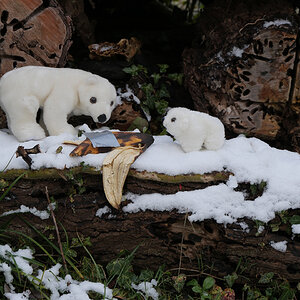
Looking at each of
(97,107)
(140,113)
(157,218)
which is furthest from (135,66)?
(157,218)

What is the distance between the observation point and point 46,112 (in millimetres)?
2592

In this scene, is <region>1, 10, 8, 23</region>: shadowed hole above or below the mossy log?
above

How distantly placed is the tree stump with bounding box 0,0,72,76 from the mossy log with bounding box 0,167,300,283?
101 centimetres

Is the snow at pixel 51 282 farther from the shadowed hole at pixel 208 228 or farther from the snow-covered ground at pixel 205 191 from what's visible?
the shadowed hole at pixel 208 228

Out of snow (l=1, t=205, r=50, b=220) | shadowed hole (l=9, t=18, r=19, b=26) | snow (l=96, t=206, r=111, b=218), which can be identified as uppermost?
shadowed hole (l=9, t=18, r=19, b=26)

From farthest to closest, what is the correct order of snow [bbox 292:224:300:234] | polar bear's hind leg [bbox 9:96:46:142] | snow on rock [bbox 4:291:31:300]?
polar bear's hind leg [bbox 9:96:46:142] → snow [bbox 292:224:300:234] → snow on rock [bbox 4:291:31:300]

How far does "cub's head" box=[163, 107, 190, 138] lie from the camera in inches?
90.5

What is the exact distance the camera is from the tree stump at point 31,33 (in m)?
2.76

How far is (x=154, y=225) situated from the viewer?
2.32 metres

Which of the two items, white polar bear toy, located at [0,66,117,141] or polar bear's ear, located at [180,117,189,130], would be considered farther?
white polar bear toy, located at [0,66,117,141]

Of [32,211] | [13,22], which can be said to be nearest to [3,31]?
[13,22]

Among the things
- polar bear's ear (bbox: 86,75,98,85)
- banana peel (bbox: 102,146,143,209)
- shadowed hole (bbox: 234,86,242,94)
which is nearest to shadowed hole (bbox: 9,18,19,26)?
polar bear's ear (bbox: 86,75,98,85)

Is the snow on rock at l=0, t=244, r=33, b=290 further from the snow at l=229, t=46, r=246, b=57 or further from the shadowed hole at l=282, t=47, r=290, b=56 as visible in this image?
the shadowed hole at l=282, t=47, r=290, b=56

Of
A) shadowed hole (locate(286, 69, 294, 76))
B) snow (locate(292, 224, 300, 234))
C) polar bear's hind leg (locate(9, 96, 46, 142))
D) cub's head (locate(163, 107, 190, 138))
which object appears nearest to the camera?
snow (locate(292, 224, 300, 234))
